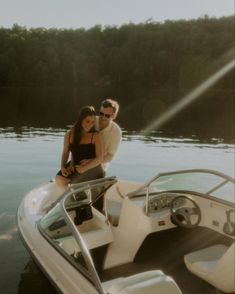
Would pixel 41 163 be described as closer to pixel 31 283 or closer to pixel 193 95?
pixel 31 283

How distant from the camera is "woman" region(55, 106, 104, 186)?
21.4ft

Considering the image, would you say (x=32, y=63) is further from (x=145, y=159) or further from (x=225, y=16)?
(x=145, y=159)

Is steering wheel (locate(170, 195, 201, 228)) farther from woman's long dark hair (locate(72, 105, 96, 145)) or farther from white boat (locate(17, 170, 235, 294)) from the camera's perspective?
woman's long dark hair (locate(72, 105, 96, 145))

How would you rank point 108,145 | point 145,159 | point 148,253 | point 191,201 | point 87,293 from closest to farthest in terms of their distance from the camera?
point 87,293, point 191,201, point 148,253, point 108,145, point 145,159

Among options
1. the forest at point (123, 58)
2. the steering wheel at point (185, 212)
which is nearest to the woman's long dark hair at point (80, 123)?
the steering wheel at point (185, 212)

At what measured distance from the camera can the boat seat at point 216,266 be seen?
4.60 meters

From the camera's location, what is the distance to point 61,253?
16.3 ft

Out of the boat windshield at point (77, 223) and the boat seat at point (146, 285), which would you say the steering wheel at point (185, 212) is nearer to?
the boat windshield at point (77, 223)

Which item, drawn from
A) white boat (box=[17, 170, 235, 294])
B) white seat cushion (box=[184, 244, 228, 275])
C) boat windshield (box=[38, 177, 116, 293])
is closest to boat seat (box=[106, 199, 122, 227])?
white boat (box=[17, 170, 235, 294])

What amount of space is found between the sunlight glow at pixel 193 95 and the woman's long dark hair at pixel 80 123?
2602cm

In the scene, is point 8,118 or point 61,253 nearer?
point 61,253

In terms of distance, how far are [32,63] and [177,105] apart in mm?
51022

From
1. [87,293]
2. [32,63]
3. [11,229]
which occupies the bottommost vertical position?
[11,229]

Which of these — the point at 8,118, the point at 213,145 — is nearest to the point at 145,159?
the point at 213,145
